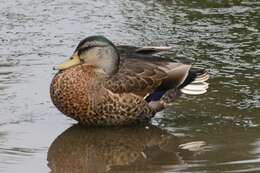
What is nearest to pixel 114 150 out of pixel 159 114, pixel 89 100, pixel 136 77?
pixel 89 100

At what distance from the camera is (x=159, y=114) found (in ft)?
25.1

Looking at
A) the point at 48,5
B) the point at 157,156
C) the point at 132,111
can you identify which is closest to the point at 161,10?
the point at 48,5

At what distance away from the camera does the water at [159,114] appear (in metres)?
6.34

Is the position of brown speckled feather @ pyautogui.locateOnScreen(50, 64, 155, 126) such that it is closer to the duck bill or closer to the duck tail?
the duck bill

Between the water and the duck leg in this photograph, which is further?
the duck leg

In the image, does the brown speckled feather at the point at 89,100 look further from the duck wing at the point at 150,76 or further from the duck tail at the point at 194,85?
the duck tail at the point at 194,85

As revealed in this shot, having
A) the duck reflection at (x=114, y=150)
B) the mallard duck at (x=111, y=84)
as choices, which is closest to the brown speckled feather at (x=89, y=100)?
the mallard duck at (x=111, y=84)

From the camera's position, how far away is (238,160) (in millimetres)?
6227

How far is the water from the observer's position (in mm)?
6344

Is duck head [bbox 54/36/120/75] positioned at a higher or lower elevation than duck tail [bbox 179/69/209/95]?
higher

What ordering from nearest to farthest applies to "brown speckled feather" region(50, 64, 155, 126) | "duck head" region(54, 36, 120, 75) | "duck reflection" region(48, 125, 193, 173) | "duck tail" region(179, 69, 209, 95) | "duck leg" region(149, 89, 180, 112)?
"duck reflection" region(48, 125, 193, 173) < "brown speckled feather" region(50, 64, 155, 126) < "duck head" region(54, 36, 120, 75) < "duck leg" region(149, 89, 180, 112) < "duck tail" region(179, 69, 209, 95)

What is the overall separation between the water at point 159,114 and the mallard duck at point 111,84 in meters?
0.16

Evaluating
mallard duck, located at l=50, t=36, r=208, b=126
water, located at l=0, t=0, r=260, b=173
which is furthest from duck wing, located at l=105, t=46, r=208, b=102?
water, located at l=0, t=0, r=260, b=173

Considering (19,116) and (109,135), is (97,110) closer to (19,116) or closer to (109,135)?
(109,135)
